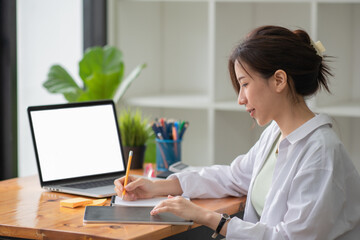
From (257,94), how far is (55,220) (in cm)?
68

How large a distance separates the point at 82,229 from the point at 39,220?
6.8 inches

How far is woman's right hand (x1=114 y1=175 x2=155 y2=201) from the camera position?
1.92 meters

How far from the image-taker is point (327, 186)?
1.58 meters

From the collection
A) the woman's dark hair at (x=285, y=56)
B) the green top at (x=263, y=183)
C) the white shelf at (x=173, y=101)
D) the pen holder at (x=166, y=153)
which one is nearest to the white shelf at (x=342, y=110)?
the white shelf at (x=173, y=101)

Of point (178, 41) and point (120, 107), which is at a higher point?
point (178, 41)

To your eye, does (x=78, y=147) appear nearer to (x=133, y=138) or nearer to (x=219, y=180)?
(x=133, y=138)

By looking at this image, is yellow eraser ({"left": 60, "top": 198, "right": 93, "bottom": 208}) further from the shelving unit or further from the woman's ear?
A: the shelving unit

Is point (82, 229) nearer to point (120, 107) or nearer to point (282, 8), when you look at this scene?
point (120, 107)

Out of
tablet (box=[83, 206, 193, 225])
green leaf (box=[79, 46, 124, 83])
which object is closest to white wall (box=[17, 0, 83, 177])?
green leaf (box=[79, 46, 124, 83])

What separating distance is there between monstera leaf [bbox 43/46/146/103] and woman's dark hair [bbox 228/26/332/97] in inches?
53.3

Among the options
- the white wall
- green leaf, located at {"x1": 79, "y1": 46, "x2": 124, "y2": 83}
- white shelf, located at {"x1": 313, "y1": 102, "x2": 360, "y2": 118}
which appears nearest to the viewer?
white shelf, located at {"x1": 313, "y1": 102, "x2": 360, "y2": 118}

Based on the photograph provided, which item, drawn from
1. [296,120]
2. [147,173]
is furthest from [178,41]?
[296,120]

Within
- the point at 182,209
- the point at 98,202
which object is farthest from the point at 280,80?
the point at 98,202

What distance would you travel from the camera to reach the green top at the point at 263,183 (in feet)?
6.14
